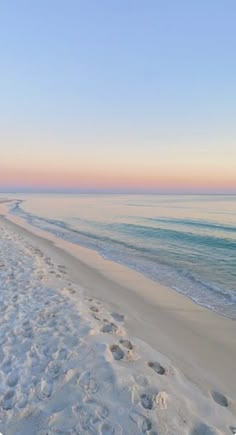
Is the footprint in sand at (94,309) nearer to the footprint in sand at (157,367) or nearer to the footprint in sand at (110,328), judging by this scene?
the footprint in sand at (110,328)

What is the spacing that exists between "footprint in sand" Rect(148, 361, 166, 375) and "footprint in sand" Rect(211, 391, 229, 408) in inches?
34.9

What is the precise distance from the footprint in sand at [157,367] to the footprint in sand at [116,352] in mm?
552

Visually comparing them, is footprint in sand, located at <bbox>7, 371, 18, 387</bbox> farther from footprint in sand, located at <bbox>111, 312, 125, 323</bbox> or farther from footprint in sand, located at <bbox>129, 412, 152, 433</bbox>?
footprint in sand, located at <bbox>111, 312, 125, 323</bbox>

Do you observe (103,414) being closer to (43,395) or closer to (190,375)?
(43,395)

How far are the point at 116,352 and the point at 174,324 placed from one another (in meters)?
2.70

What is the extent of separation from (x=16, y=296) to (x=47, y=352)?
3.43 m

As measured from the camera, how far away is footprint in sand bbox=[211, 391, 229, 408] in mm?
4766

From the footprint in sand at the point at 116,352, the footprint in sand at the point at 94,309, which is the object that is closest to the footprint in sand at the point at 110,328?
the footprint in sand at the point at 116,352

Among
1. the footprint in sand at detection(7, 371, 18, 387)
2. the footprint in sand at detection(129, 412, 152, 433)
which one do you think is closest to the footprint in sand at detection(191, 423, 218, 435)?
the footprint in sand at detection(129, 412, 152, 433)

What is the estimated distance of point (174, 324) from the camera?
809cm

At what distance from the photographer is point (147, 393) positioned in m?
4.62

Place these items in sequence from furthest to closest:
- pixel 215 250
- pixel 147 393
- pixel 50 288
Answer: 1. pixel 215 250
2. pixel 50 288
3. pixel 147 393

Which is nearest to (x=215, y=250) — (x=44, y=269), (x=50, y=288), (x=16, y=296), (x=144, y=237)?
(x=144, y=237)

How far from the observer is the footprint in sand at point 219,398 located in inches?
188
